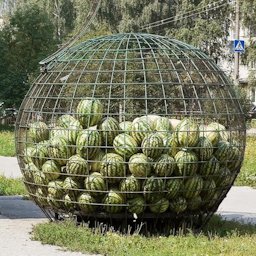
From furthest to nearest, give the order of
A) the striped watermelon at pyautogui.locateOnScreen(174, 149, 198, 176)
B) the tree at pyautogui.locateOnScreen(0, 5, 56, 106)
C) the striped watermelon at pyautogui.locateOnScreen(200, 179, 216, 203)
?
the tree at pyautogui.locateOnScreen(0, 5, 56, 106), the striped watermelon at pyautogui.locateOnScreen(200, 179, 216, 203), the striped watermelon at pyautogui.locateOnScreen(174, 149, 198, 176)

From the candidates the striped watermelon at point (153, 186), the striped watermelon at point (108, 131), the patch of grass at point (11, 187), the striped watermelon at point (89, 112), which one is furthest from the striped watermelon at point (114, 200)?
the patch of grass at point (11, 187)

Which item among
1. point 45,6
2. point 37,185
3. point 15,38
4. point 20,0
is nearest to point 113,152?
point 37,185

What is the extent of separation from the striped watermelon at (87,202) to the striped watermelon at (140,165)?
578 millimetres

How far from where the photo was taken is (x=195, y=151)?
7.84m

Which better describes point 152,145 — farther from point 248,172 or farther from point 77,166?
point 248,172

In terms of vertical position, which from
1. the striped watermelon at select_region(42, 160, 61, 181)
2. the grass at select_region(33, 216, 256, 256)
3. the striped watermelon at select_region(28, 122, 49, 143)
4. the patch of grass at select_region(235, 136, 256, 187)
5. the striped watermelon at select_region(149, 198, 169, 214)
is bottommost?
the patch of grass at select_region(235, 136, 256, 187)

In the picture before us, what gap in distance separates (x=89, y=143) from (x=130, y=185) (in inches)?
25.0

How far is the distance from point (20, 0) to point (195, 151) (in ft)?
178

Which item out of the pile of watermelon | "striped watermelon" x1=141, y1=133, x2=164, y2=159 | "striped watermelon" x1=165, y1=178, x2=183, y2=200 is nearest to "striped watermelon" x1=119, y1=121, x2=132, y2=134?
the pile of watermelon

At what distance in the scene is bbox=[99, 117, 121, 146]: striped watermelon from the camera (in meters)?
7.76

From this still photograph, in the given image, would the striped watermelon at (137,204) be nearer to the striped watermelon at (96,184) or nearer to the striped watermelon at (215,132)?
the striped watermelon at (96,184)

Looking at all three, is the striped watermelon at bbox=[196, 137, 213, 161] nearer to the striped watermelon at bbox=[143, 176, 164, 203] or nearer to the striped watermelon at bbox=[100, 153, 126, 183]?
the striped watermelon at bbox=[143, 176, 164, 203]

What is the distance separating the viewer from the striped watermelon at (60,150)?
7.90 meters

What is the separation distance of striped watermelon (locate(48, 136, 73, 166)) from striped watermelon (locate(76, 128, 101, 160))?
0.56 feet
